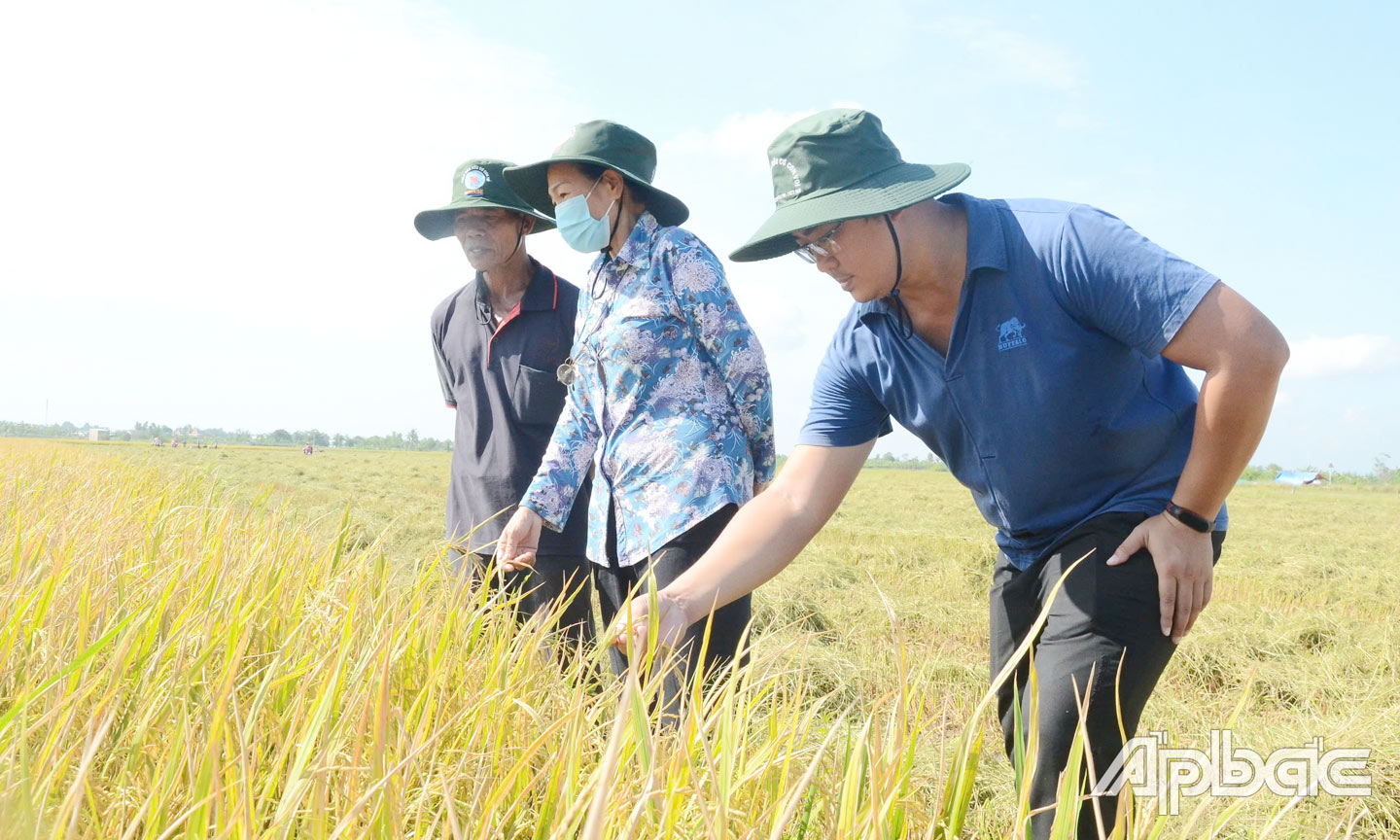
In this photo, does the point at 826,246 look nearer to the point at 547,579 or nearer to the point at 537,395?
the point at 537,395

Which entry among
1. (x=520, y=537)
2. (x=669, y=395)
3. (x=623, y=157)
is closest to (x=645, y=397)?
(x=669, y=395)

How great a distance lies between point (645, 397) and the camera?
200 cm

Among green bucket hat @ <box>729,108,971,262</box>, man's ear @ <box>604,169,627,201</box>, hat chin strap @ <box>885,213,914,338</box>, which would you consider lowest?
hat chin strap @ <box>885,213,914,338</box>

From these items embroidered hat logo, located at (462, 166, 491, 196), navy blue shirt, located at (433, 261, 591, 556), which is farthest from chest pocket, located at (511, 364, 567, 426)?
embroidered hat logo, located at (462, 166, 491, 196)

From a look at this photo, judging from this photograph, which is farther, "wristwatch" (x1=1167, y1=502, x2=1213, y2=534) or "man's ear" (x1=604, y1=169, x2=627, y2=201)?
"man's ear" (x1=604, y1=169, x2=627, y2=201)

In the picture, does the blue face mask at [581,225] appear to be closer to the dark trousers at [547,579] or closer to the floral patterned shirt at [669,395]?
the floral patterned shirt at [669,395]

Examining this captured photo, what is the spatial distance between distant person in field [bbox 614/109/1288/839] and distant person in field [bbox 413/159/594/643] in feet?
3.30

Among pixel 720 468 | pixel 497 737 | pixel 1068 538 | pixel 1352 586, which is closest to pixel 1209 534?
pixel 1068 538

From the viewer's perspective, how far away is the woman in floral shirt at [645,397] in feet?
6.29

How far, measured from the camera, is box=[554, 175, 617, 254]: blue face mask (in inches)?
84.2

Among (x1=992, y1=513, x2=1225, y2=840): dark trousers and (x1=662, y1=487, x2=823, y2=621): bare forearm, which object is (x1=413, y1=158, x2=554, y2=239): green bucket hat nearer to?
(x1=662, y1=487, x2=823, y2=621): bare forearm

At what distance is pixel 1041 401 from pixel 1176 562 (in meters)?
0.30

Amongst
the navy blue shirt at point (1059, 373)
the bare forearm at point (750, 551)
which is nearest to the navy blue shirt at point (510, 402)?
the bare forearm at point (750, 551)

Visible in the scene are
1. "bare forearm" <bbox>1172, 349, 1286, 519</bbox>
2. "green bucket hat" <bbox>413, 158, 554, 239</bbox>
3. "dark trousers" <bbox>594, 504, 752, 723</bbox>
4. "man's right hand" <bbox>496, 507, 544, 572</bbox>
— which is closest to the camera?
"bare forearm" <bbox>1172, 349, 1286, 519</bbox>
